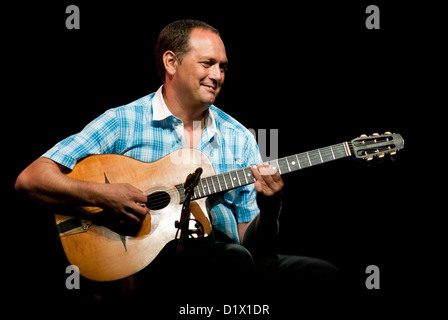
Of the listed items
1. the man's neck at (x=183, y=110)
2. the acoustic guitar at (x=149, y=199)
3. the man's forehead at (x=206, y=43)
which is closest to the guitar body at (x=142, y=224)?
the acoustic guitar at (x=149, y=199)

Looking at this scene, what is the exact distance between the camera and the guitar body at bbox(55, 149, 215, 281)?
69.2 inches

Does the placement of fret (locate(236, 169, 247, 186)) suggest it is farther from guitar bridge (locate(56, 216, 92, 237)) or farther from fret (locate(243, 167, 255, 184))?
guitar bridge (locate(56, 216, 92, 237))

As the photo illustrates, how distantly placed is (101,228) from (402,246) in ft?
6.43

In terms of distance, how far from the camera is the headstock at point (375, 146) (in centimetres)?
181

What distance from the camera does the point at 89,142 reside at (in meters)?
1.95

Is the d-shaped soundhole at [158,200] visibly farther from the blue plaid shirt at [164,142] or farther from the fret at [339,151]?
the fret at [339,151]

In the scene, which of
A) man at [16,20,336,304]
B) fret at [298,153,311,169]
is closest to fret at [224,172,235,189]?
man at [16,20,336,304]

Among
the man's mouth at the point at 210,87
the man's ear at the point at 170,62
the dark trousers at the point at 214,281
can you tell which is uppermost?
the man's ear at the point at 170,62

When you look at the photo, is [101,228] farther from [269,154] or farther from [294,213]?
[294,213]

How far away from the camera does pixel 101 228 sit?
5.93 ft

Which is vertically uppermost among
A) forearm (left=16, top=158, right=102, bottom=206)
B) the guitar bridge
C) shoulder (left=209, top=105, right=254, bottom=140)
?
shoulder (left=209, top=105, right=254, bottom=140)

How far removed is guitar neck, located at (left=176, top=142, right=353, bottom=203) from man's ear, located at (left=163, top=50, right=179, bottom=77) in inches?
30.1

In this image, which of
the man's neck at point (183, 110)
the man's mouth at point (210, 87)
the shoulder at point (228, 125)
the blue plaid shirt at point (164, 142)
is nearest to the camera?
the blue plaid shirt at point (164, 142)

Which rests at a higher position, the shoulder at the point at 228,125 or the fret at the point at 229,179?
the shoulder at the point at 228,125
